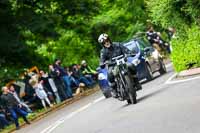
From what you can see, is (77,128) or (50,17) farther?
(50,17)

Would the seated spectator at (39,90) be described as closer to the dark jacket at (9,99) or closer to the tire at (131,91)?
the dark jacket at (9,99)

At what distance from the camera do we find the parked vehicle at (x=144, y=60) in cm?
2594

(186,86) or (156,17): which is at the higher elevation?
(156,17)

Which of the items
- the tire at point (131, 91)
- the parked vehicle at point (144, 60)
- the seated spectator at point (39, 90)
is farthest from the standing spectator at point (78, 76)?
the tire at point (131, 91)

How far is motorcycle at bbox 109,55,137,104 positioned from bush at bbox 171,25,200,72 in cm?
357

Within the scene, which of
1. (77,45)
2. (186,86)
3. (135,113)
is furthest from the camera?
(77,45)

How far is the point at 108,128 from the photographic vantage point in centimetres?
1428

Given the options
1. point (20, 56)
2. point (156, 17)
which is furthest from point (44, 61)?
point (156, 17)

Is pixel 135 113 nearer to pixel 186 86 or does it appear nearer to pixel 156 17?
pixel 186 86

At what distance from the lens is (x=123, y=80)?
1809 centimetres

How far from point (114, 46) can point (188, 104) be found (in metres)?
4.45

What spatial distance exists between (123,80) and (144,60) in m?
8.09

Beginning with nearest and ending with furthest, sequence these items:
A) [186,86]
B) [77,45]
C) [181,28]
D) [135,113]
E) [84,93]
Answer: [135,113] → [186,86] → [181,28] → [84,93] → [77,45]

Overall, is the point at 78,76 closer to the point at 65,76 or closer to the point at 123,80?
the point at 65,76
